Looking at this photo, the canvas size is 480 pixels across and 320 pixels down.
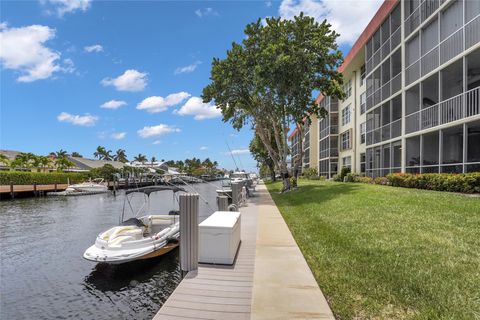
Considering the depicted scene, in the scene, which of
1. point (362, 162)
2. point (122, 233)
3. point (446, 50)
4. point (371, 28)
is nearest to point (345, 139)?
point (362, 162)

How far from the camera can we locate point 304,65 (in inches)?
914

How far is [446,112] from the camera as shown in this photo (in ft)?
55.2

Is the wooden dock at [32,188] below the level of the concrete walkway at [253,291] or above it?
below

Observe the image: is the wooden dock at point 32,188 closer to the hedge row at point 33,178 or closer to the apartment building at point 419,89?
the hedge row at point 33,178

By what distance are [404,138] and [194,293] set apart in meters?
19.5

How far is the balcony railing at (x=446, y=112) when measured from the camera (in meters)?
14.7

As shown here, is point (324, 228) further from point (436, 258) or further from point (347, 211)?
point (436, 258)

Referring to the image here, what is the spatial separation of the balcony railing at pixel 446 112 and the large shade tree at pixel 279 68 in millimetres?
7022

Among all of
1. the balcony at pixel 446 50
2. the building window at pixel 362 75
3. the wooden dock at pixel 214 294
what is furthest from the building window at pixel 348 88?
the wooden dock at pixel 214 294

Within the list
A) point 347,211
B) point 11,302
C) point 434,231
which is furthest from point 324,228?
point 11,302

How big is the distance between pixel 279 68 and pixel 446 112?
10.2 meters

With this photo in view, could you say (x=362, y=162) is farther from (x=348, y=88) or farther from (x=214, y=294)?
(x=214, y=294)

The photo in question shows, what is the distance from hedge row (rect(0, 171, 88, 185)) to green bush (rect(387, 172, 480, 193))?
42.4 m

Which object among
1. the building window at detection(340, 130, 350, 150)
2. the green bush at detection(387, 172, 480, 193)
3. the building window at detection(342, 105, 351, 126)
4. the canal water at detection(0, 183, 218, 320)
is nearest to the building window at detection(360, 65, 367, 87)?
the building window at detection(342, 105, 351, 126)
